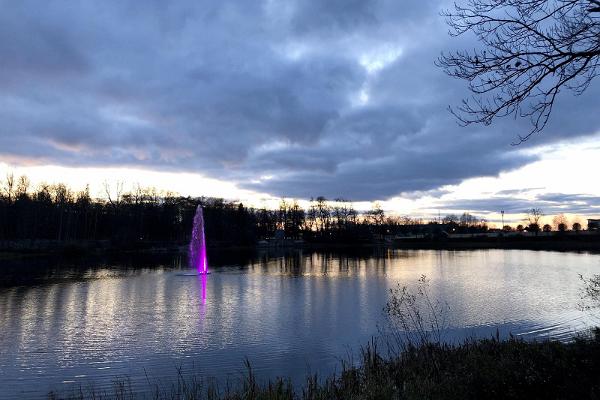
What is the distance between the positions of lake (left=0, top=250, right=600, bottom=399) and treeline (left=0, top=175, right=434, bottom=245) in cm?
6255

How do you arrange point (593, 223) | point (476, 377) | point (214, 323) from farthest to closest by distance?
point (593, 223) < point (214, 323) < point (476, 377)

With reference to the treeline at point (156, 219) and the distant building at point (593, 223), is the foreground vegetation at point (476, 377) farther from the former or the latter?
the distant building at point (593, 223)

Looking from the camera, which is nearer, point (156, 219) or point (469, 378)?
point (469, 378)

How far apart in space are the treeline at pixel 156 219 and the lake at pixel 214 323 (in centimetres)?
6255

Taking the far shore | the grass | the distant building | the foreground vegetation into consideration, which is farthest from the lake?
the distant building

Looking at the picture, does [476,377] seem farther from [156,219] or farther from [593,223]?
[593,223]

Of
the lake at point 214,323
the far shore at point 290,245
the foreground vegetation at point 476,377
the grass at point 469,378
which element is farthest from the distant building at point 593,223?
the foreground vegetation at point 476,377

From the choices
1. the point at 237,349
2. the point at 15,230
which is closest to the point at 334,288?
the point at 237,349

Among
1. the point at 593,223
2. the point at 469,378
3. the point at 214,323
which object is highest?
the point at 593,223

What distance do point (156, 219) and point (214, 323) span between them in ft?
342

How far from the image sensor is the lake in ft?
43.9

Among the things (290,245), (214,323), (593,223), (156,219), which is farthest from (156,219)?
(593,223)

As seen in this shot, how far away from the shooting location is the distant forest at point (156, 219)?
297ft

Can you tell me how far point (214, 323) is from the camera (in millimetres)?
19625
